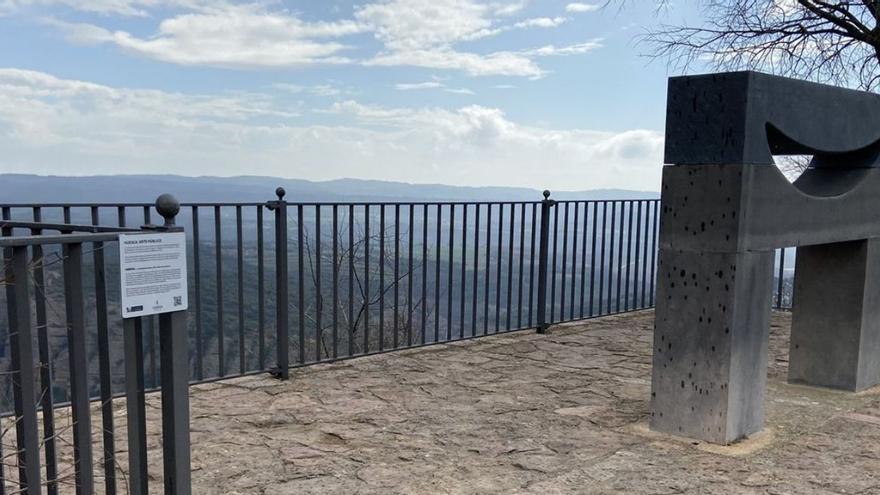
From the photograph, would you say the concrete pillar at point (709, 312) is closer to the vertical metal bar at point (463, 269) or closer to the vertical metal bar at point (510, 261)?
the vertical metal bar at point (463, 269)

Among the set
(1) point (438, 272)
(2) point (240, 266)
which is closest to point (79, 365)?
(2) point (240, 266)

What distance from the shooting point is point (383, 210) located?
18.9 feet

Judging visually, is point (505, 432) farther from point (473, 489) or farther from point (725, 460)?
point (725, 460)

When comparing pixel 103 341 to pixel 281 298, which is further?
pixel 281 298

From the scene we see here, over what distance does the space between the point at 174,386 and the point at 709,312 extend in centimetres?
291

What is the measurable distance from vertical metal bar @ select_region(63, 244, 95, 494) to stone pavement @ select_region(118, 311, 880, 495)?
1113 mm

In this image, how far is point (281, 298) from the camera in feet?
17.2

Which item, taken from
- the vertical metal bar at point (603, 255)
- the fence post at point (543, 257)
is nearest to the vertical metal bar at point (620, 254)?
the vertical metal bar at point (603, 255)

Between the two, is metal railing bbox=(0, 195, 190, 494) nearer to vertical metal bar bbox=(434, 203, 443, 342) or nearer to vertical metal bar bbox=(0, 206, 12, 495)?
vertical metal bar bbox=(0, 206, 12, 495)

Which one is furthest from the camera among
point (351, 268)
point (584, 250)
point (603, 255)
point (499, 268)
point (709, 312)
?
point (603, 255)

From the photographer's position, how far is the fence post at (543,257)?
7180 millimetres

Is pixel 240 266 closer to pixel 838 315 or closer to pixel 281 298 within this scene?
pixel 281 298

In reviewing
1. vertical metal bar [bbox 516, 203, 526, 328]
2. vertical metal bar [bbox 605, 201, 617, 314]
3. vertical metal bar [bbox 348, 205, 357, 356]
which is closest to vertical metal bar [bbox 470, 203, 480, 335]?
vertical metal bar [bbox 516, 203, 526, 328]

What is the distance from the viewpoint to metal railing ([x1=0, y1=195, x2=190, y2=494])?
80.6 inches
